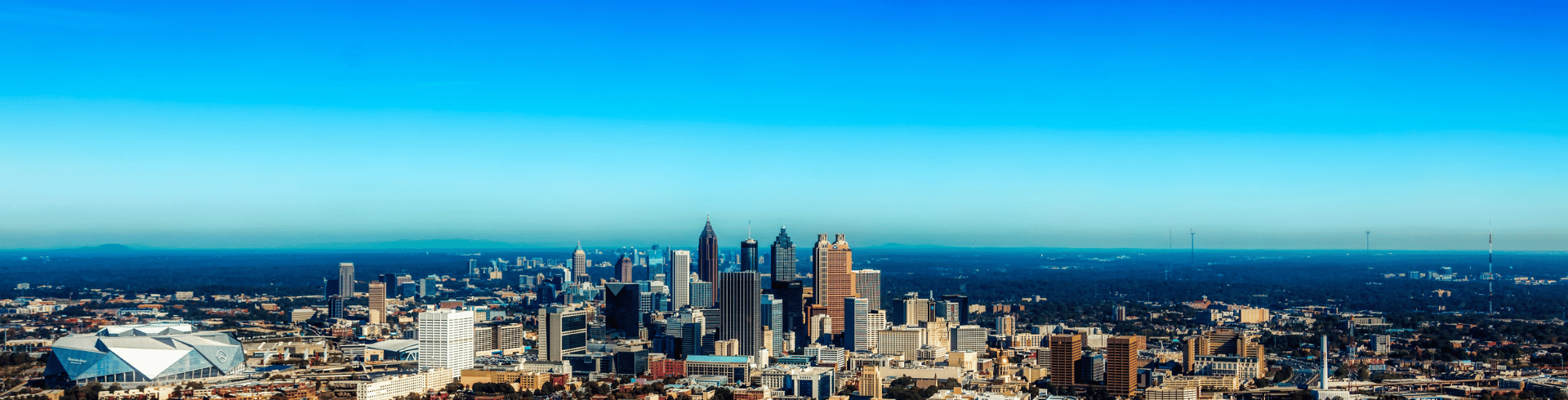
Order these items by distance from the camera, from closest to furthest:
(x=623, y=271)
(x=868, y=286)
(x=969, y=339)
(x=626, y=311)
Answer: (x=969, y=339) → (x=626, y=311) → (x=868, y=286) → (x=623, y=271)

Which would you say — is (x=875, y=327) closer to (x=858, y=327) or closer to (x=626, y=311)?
(x=858, y=327)

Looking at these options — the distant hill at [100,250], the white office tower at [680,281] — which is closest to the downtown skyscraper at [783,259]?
the white office tower at [680,281]

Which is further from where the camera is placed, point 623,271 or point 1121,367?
point 623,271

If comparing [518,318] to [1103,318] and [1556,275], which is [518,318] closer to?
[1103,318]

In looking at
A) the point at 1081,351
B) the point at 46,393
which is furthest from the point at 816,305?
the point at 46,393

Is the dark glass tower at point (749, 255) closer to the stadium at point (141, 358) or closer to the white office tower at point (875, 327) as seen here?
the white office tower at point (875, 327)

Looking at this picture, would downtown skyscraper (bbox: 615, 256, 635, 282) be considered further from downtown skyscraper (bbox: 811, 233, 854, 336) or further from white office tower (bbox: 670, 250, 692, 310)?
downtown skyscraper (bbox: 811, 233, 854, 336)

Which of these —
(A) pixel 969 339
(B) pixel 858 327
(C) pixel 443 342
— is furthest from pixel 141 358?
(A) pixel 969 339
